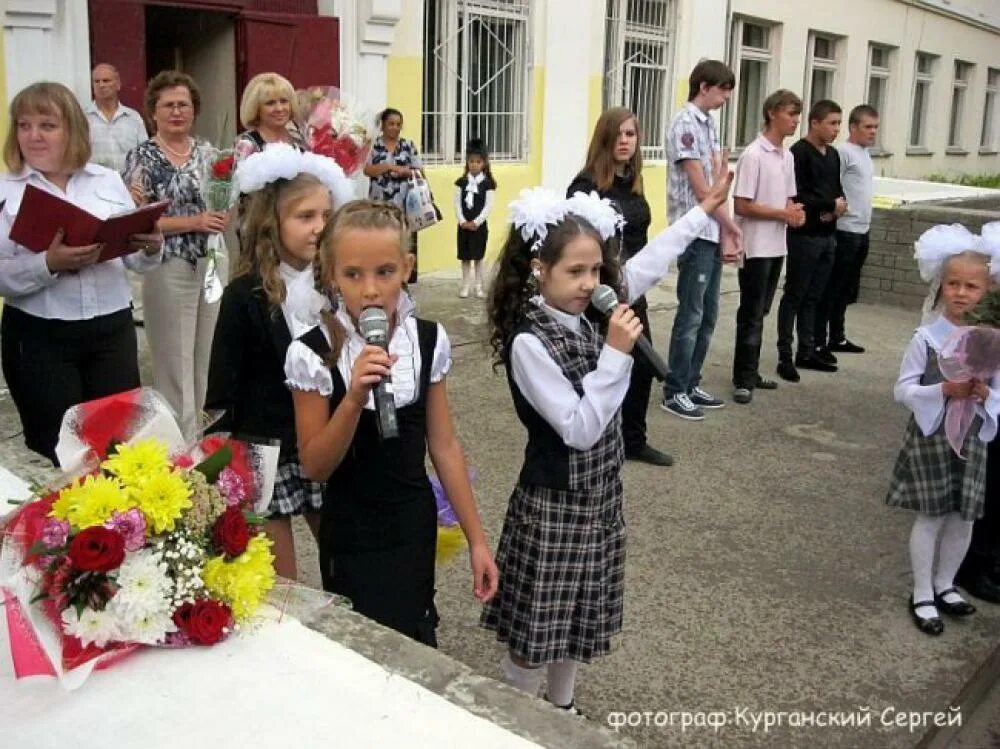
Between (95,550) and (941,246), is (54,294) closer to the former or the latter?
(95,550)

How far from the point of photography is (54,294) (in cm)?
355

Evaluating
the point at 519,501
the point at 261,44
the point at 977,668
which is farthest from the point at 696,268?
the point at 261,44

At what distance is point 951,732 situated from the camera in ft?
10.6

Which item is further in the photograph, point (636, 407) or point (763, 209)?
point (763, 209)

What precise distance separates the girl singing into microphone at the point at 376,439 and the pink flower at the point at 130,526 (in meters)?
0.59

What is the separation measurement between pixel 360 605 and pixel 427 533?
23cm

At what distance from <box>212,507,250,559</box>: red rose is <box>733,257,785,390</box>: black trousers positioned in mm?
4938

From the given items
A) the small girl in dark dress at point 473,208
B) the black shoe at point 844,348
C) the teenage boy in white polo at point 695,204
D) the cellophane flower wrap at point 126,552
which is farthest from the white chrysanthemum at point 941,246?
the small girl in dark dress at point 473,208

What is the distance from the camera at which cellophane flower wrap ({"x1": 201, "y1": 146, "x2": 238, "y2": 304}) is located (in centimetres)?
452

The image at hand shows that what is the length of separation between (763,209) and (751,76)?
31.3 feet

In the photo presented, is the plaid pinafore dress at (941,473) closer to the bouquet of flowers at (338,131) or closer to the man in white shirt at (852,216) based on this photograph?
the bouquet of flowers at (338,131)

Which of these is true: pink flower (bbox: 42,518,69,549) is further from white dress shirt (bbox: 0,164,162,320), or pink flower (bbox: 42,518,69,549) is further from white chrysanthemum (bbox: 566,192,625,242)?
white dress shirt (bbox: 0,164,162,320)

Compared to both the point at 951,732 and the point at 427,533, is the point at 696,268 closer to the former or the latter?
the point at 951,732

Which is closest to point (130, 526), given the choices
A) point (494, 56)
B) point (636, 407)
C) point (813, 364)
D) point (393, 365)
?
point (393, 365)
